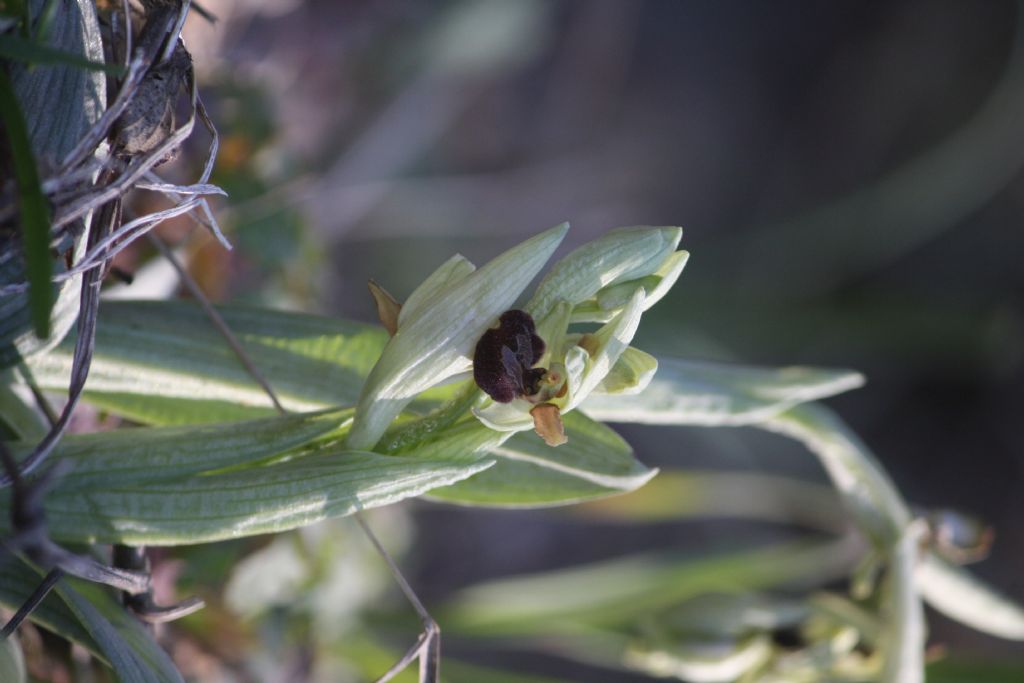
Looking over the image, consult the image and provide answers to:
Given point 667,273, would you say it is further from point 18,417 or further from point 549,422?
point 18,417

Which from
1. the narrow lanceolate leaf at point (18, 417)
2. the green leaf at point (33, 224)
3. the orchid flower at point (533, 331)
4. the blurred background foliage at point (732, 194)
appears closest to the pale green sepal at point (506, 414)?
the orchid flower at point (533, 331)

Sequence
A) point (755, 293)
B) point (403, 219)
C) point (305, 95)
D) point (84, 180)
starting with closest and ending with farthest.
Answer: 1. point (84, 180)
2. point (305, 95)
3. point (403, 219)
4. point (755, 293)

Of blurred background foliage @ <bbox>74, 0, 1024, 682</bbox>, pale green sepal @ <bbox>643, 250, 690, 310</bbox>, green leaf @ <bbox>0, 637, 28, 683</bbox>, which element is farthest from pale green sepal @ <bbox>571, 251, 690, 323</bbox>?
blurred background foliage @ <bbox>74, 0, 1024, 682</bbox>

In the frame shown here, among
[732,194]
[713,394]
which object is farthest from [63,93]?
[732,194]

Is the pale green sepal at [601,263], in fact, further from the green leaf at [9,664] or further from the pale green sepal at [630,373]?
the green leaf at [9,664]

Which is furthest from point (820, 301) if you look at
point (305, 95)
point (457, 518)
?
point (305, 95)

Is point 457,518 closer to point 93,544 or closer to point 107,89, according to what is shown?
point 93,544
